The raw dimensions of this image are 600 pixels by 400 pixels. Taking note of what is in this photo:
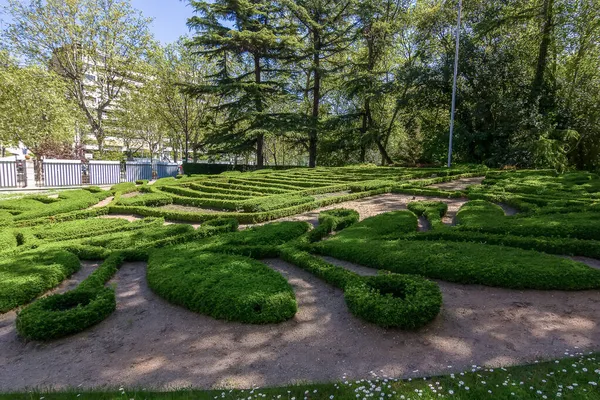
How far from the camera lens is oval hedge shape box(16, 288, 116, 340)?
2773mm

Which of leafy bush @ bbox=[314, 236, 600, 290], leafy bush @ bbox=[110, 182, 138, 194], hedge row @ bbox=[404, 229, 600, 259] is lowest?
leafy bush @ bbox=[314, 236, 600, 290]

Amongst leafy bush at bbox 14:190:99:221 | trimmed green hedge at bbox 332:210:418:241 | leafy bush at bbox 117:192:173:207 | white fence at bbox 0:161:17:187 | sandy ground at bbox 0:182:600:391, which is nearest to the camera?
sandy ground at bbox 0:182:600:391

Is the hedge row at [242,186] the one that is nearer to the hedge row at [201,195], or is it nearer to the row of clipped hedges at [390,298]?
the hedge row at [201,195]

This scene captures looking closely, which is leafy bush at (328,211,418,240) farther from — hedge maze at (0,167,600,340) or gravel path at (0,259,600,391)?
gravel path at (0,259,600,391)

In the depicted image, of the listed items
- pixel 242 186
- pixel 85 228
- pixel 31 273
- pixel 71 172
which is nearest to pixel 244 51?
pixel 71 172

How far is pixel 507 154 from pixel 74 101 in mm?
25190

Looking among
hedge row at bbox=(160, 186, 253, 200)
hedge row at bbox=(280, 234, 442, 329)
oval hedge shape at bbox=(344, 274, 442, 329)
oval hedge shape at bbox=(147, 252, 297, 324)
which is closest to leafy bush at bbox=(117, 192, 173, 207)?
hedge row at bbox=(160, 186, 253, 200)

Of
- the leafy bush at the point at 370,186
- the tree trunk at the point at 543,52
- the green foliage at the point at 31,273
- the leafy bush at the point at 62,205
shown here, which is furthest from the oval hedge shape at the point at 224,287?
the tree trunk at the point at 543,52

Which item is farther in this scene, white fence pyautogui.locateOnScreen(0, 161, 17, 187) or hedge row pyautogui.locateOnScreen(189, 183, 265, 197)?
white fence pyautogui.locateOnScreen(0, 161, 17, 187)

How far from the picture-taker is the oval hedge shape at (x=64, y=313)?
9.10ft

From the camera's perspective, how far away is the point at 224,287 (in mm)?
3213

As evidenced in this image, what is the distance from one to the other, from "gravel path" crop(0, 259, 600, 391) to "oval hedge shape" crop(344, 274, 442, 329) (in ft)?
0.37

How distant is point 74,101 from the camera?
71.4 ft

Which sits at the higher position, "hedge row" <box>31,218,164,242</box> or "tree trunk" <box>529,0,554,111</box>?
"tree trunk" <box>529,0,554,111</box>
